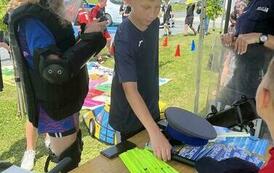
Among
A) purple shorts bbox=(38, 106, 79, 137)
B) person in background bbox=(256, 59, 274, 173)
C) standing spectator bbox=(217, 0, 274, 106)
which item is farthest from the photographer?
standing spectator bbox=(217, 0, 274, 106)

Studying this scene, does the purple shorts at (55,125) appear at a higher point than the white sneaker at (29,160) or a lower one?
higher

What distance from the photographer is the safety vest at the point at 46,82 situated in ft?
4.40

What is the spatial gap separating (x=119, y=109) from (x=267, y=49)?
0.81 m

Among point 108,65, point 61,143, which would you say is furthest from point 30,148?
point 108,65

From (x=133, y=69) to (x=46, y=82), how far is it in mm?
374

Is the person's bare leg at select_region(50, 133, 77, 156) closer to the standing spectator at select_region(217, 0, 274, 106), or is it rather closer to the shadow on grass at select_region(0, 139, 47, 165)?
the standing spectator at select_region(217, 0, 274, 106)

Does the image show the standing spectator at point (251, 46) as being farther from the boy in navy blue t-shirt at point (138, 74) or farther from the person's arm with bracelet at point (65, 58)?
the person's arm with bracelet at point (65, 58)

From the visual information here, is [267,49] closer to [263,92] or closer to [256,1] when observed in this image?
[256,1]

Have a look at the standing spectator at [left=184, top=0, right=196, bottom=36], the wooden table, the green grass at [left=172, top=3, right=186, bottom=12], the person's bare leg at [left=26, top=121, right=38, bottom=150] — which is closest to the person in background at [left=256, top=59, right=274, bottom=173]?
the wooden table

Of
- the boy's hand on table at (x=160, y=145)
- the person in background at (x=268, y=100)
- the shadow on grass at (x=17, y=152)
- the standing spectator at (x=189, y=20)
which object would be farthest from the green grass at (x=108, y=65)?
the standing spectator at (x=189, y=20)

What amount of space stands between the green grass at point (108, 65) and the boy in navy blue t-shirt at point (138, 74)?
0.77 m

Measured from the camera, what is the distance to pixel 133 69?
1.24 m

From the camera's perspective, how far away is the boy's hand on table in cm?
102

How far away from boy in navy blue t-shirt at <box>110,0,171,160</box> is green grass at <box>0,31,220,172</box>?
2.52ft
